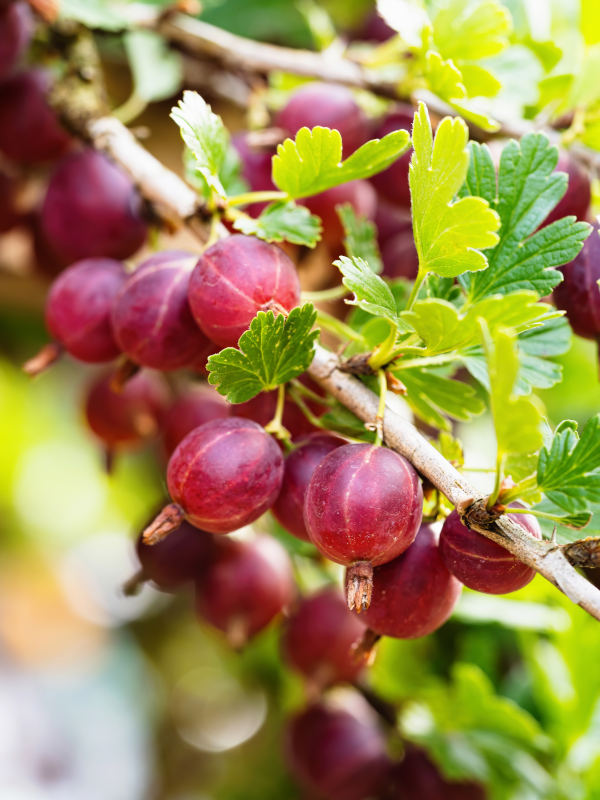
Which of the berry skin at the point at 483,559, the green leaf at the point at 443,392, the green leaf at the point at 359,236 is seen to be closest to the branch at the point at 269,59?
the green leaf at the point at 359,236

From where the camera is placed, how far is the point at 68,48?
0.68 m

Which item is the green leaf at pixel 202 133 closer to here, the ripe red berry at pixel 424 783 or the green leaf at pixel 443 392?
the green leaf at pixel 443 392

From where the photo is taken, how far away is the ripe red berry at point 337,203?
66 cm

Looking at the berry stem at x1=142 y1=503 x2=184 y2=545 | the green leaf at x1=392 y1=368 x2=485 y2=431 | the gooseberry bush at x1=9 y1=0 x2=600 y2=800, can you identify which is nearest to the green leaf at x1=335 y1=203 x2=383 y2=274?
the gooseberry bush at x1=9 y1=0 x2=600 y2=800

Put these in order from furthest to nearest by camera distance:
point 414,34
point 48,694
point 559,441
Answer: point 48,694
point 414,34
point 559,441

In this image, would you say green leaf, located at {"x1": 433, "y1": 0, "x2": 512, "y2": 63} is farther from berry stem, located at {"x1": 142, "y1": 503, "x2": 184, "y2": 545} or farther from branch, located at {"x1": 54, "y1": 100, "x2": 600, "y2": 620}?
berry stem, located at {"x1": 142, "y1": 503, "x2": 184, "y2": 545}

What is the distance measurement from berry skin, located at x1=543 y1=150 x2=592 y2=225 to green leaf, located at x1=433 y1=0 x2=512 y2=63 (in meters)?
0.09

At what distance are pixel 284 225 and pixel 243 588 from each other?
1.08 ft

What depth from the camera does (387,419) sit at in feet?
1.38

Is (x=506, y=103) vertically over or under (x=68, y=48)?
under

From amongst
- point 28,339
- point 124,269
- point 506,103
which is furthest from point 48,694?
point 506,103

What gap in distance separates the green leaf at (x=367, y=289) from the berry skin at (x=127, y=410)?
357 mm

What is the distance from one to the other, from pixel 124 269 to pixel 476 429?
449 mm

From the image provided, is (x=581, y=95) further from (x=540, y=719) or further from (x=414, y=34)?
(x=540, y=719)
